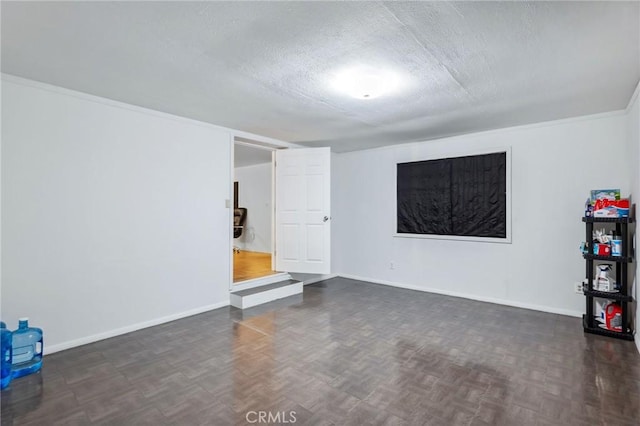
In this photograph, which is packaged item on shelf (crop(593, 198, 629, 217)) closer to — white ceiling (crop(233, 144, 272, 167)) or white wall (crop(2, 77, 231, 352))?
white wall (crop(2, 77, 231, 352))

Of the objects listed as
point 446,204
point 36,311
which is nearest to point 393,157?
point 446,204

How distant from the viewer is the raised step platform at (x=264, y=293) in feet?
13.4

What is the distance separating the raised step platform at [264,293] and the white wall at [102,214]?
28 cm

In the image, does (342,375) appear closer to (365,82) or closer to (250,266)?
(365,82)

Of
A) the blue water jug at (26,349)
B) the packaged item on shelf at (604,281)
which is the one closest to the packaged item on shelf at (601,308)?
the packaged item on shelf at (604,281)

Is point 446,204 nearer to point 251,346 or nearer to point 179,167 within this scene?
point 251,346

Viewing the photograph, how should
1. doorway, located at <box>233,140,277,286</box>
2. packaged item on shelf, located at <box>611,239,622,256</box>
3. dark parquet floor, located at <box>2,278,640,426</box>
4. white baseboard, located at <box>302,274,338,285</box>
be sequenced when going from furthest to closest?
doorway, located at <box>233,140,277,286</box> < white baseboard, located at <box>302,274,338,285</box> < packaged item on shelf, located at <box>611,239,622,256</box> < dark parquet floor, located at <box>2,278,640,426</box>

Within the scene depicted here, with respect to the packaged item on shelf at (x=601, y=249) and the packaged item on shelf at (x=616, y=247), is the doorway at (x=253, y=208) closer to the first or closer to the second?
the packaged item on shelf at (x=601, y=249)

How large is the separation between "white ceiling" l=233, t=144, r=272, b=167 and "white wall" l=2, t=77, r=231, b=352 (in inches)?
75.1

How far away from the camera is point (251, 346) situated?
2906mm

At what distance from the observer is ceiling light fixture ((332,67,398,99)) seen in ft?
8.16

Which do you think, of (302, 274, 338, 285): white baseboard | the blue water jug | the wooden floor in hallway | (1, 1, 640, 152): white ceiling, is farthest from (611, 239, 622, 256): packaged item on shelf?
the blue water jug

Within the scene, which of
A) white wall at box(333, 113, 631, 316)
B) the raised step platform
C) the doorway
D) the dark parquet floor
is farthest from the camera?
the doorway

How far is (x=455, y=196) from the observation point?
4.53 meters
